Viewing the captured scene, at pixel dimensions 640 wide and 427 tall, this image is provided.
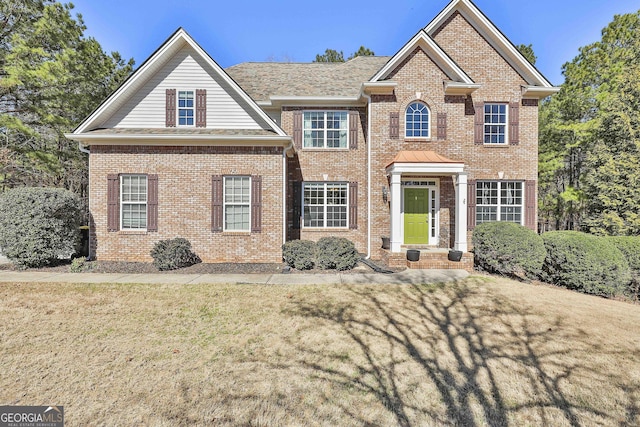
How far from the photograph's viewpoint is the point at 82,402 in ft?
10.6

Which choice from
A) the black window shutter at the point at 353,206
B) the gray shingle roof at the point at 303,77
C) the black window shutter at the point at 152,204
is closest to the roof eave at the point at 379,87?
the gray shingle roof at the point at 303,77

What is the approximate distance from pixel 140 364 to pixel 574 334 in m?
7.23

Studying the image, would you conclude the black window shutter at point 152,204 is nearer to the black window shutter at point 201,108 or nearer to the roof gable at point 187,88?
the roof gable at point 187,88

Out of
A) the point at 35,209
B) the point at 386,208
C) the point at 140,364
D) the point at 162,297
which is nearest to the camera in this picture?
the point at 140,364

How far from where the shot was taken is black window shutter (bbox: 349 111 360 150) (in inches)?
486

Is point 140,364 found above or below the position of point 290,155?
below

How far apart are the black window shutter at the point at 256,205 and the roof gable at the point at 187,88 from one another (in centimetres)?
216

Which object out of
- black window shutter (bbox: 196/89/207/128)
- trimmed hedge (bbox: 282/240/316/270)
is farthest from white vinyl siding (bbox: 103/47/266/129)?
trimmed hedge (bbox: 282/240/316/270)

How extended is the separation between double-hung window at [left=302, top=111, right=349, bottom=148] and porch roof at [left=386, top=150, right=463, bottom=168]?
264 centimetres

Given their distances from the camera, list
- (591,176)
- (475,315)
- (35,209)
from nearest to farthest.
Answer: (475,315)
(35,209)
(591,176)

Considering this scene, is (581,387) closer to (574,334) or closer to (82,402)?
(574,334)

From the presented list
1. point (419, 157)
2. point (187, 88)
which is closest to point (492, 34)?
point (419, 157)

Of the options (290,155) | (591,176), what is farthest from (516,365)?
(591,176)

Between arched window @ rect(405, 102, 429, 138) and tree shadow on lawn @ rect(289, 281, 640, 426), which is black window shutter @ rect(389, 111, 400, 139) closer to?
arched window @ rect(405, 102, 429, 138)
